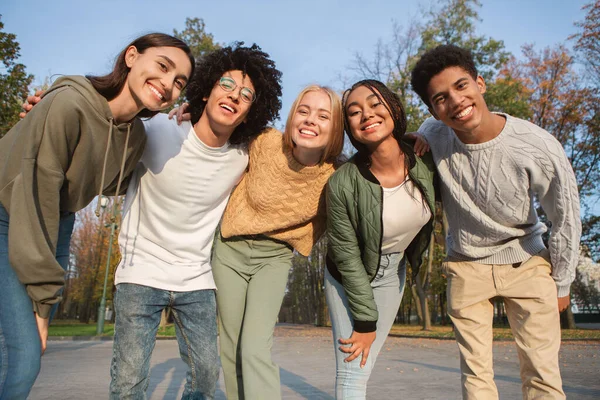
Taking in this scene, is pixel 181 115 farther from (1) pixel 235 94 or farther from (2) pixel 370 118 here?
(2) pixel 370 118

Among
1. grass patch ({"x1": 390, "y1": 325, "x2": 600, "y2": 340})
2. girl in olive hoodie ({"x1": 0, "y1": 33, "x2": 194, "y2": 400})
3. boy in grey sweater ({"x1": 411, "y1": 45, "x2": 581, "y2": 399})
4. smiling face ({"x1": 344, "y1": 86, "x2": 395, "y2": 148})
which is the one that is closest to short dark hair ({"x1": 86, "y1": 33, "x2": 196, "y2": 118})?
girl in olive hoodie ({"x1": 0, "y1": 33, "x2": 194, "y2": 400})

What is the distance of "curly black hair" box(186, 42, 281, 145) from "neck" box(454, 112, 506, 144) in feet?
5.20

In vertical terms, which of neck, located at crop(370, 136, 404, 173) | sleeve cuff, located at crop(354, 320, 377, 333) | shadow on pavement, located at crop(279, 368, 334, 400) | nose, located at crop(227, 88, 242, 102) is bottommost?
shadow on pavement, located at crop(279, 368, 334, 400)

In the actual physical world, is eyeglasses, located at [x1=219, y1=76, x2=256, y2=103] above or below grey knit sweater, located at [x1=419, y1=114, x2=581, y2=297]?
above

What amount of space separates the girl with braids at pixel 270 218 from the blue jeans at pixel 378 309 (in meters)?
0.42

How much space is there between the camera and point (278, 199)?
3562 millimetres

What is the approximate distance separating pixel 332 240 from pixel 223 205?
91 centimetres

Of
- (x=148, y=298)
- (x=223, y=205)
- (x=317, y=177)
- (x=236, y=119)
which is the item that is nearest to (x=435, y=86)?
(x=317, y=177)

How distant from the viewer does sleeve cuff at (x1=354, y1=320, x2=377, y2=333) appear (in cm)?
309

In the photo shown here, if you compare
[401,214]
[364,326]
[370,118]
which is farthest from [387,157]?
[364,326]

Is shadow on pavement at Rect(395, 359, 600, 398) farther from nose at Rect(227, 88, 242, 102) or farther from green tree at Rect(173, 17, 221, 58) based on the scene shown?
green tree at Rect(173, 17, 221, 58)

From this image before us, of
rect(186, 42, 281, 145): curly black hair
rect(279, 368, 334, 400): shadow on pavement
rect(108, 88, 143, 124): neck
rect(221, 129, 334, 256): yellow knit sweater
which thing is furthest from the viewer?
rect(279, 368, 334, 400): shadow on pavement

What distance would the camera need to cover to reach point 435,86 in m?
3.27

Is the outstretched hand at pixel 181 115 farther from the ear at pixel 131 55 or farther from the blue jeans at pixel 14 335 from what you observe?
the blue jeans at pixel 14 335
